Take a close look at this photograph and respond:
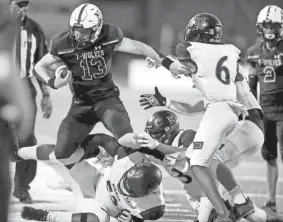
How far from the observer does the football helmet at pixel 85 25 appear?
329 centimetres

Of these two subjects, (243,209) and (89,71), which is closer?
(243,209)

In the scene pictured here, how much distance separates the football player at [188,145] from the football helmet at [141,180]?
21cm

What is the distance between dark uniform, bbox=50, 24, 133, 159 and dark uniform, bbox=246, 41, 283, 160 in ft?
2.58

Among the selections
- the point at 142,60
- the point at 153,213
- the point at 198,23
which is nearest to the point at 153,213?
the point at 153,213

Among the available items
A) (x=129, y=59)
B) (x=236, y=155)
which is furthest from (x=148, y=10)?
(x=236, y=155)

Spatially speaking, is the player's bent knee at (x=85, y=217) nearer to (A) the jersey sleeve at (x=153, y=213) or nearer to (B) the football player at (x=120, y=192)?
(B) the football player at (x=120, y=192)

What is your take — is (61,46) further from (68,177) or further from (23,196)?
(23,196)

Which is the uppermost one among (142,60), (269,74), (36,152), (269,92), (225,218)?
(269,74)

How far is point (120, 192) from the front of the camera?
126 inches

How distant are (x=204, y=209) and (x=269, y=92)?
33.6 inches

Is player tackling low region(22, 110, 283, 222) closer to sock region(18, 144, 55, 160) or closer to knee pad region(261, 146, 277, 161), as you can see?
sock region(18, 144, 55, 160)

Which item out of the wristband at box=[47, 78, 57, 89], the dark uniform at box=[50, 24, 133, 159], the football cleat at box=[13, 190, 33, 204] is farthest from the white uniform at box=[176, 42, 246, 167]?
the football cleat at box=[13, 190, 33, 204]

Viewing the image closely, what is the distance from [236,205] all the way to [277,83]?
869 millimetres

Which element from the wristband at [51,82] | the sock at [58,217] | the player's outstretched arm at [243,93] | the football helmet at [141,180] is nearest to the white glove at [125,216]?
the football helmet at [141,180]
